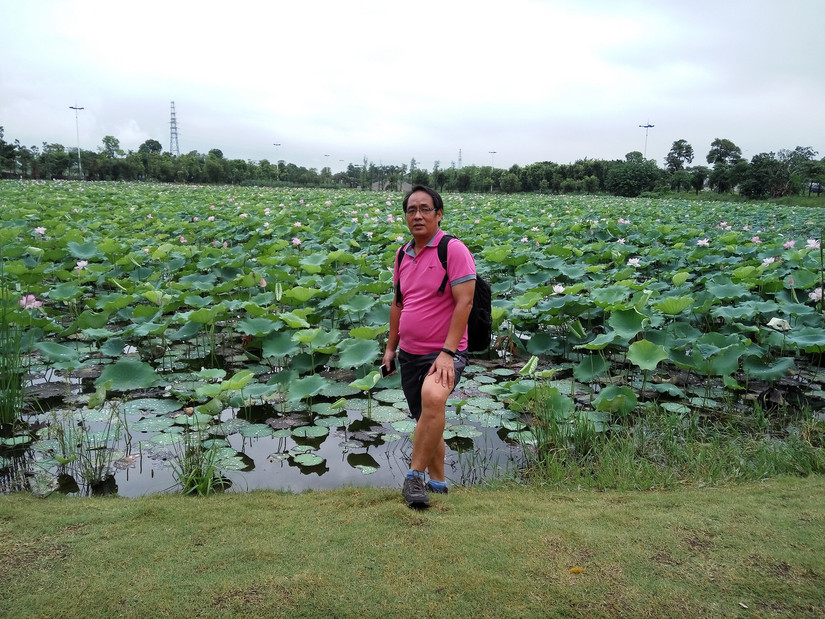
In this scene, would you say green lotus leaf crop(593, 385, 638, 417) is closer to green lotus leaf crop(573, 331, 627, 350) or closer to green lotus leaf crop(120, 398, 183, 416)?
green lotus leaf crop(573, 331, 627, 350)

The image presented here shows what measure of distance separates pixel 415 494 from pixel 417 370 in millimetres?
472

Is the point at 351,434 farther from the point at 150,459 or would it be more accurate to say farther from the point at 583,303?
the point at 583,303

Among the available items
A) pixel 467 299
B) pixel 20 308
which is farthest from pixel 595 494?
pixel 20 308

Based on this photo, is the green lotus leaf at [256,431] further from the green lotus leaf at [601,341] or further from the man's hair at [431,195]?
the green lotus leaf at [601,341]

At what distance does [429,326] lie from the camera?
2.23m

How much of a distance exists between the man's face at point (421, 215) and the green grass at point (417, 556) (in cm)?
101

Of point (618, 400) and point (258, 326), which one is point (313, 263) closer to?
point (258, 326)

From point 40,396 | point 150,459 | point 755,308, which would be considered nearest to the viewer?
point 150,459

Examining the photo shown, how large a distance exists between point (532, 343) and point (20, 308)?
342 cm

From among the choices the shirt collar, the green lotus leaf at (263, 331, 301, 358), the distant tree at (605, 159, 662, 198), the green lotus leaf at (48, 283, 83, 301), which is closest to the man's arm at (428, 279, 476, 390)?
the shirt collar

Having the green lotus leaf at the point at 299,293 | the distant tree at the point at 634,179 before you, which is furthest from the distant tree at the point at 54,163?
the green lotus leaf at the point at 299,293

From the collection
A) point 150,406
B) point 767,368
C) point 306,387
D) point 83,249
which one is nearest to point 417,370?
point 306,387

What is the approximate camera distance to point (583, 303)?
4.23 meters

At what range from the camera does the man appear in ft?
6.90
